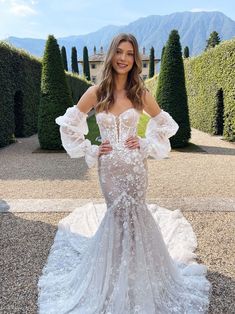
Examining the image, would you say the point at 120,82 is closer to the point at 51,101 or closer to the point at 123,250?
the point at 123,250

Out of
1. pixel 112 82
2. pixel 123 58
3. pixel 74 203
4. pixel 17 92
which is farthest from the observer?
pixel 17 92

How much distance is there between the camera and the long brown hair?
103 inches

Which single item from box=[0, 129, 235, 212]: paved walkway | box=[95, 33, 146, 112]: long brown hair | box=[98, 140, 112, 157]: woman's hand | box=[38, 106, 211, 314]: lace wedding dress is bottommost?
box=[0, 129, 235, 212]: paved walkway

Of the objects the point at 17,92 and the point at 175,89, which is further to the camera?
the point at 17,92

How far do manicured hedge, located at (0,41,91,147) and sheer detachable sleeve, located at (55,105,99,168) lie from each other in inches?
360

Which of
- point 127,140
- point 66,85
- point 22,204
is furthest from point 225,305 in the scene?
point 66,85

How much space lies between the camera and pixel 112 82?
2693mm

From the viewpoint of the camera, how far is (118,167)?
2.66 m

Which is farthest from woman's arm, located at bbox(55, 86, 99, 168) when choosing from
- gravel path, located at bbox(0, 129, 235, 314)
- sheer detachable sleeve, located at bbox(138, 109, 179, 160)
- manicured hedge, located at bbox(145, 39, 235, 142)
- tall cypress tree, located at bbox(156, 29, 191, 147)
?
manicured hedge, located at bbox(145, 39, 235, 142)

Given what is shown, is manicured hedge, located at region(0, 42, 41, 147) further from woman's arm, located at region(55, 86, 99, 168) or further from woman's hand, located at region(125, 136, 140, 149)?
woman's hand, located at region(125, 136, 140, 149)

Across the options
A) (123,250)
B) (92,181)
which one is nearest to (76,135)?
(123,250)

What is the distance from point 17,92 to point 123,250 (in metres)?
12.2

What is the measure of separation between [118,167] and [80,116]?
1.73 feet

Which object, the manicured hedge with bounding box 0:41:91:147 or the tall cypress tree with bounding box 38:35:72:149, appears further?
the manicured hedge with bounding box 0:41:91:147
